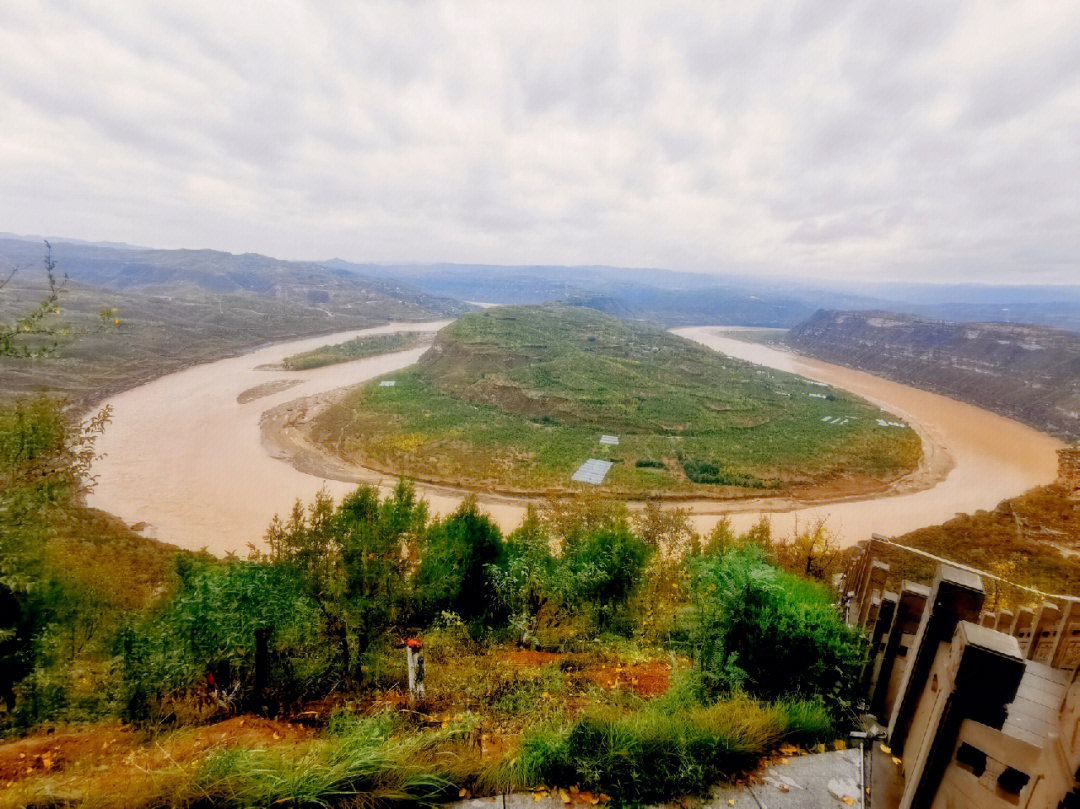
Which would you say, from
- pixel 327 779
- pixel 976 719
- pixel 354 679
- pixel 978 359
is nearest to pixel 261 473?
pixel 354 679

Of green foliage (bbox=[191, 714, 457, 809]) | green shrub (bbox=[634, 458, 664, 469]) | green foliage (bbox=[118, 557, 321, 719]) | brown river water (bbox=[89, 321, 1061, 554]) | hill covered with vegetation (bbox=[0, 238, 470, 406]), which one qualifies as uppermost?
green foliage (bbox=[191, 714, 457, 809])

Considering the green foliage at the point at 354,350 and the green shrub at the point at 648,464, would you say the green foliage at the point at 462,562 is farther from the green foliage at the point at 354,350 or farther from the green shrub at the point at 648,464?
the green foliage at the point at 354,350

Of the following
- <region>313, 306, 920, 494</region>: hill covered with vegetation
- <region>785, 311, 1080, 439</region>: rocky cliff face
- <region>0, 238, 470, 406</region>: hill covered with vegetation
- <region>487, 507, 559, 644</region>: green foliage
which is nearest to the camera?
<region>487, 507, 559, 644</region>: green foliage

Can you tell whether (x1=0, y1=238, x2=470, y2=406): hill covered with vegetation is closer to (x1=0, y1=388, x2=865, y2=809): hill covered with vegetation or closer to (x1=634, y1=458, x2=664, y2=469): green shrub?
(x1=0, y1=388, x2=865, y2=809): hill covered with vegetation

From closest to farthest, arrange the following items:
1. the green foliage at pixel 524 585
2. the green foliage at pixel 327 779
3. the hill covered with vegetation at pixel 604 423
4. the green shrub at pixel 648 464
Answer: the green foliage at pixel 327 779, the green foliage at pixel 524 585, the hill covered with vegetation at pixel 604 423, the green shrub at pixel 648 464

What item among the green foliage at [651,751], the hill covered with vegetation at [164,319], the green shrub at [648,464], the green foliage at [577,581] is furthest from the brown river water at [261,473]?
the green foliage at [651,751]

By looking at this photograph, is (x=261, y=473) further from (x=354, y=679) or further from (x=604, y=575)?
(x=354, y=679)

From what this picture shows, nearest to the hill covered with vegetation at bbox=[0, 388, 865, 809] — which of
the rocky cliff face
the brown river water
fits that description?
the brown river water
